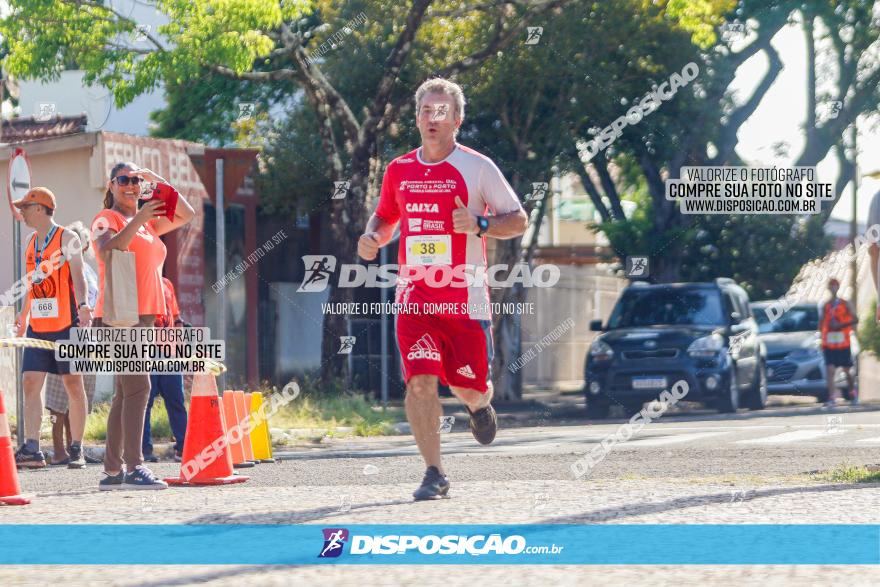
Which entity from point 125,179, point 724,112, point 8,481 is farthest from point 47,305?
point 724,112

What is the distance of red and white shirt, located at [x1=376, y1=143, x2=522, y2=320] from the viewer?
7.63 metres

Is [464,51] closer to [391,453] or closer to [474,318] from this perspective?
[391,453]

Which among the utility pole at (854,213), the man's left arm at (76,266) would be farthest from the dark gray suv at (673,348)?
the utility pole at (854,213)

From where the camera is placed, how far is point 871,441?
14.0 m

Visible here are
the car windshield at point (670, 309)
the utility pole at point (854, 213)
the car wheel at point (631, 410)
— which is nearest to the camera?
the car windshield at point (670, 309)

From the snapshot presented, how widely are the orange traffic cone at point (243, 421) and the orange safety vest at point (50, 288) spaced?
1.34 metres

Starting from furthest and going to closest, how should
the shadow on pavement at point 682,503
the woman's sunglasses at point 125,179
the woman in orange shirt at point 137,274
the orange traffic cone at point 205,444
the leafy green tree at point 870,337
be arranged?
1. the leafy green tree at point 870,337
2. the orange traffic cone at point 205,444
3. the woman's sunglasses at point 125,179
4. the woman in orange shirt at point 137,274
5. the shadow on pavement at point 682,503

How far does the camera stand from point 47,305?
11.4 metres

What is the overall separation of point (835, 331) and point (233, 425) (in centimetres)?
1376

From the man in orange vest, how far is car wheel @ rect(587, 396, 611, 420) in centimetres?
997

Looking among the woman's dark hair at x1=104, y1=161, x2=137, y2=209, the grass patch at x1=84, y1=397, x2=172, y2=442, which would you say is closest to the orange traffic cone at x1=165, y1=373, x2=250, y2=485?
the woman's dark hair at x1=104, y1=161, x2=137, y2=209

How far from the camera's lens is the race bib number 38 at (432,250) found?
25.0 ft

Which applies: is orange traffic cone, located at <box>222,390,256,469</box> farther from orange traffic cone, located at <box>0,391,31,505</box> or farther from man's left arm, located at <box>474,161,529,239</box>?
man's left arm, located at <box>474,161,529,239</box>

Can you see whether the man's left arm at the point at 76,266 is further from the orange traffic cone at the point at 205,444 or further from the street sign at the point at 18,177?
the orange traffic cone at the point at 205,444
